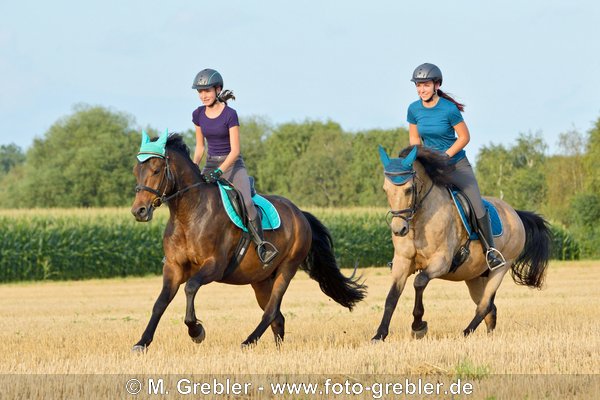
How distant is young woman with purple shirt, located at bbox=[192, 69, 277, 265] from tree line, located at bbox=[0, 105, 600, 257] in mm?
44306

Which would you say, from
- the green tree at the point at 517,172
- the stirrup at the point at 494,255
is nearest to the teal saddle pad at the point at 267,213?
the stirrup at the point at 494,255

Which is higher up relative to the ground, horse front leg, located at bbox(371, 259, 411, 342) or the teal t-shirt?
the teal t-shirt

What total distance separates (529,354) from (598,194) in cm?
4442

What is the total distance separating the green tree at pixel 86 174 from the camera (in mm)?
78438

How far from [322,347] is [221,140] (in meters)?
2.58

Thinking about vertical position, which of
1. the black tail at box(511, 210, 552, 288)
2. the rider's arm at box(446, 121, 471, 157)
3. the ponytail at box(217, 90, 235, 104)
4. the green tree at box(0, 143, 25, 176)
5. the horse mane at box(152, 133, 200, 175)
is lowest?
the black tail at box(511, 210, 552, 288)

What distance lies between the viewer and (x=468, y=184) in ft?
40.5

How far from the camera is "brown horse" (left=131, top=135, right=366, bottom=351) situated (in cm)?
1059

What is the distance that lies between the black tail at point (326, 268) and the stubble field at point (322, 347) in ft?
1.81

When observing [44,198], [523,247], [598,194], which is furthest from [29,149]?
[523,247]

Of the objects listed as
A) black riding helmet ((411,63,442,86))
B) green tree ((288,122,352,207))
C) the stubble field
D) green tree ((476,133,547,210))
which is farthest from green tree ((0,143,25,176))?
black riding helmet ((411,63,442,86))

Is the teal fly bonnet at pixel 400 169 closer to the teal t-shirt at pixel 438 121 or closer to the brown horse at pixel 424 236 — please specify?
the brown horse at pixel 424 236

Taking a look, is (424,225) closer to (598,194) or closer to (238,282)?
(238,282)

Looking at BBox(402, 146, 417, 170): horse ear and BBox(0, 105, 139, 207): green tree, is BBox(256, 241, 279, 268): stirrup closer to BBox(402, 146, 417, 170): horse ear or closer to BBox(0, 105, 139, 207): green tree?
BBox(402, 146, 417, 170): horse ear
